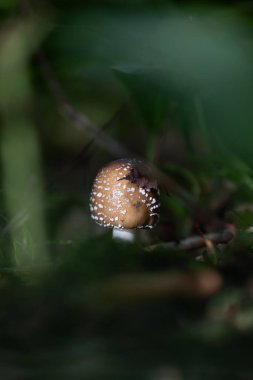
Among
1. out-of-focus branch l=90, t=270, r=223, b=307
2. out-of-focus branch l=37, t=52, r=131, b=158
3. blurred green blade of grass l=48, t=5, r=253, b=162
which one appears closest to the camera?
blurred green blade of grass l=48, t=5, r=253, b=162

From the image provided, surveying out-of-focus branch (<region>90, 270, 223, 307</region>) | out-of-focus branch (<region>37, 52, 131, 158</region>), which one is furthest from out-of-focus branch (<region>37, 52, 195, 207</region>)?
out-of-focus branch (<region>90, 270, 223, 307</region>)

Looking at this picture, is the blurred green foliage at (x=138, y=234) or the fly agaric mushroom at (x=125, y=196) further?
the fly agaric mushroom at (x=125, y=196)

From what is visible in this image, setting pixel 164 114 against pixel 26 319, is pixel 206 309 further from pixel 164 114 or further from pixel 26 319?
pixel 164 114

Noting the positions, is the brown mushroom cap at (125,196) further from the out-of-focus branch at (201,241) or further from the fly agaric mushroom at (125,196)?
the out-of-focus branch at (201,241)

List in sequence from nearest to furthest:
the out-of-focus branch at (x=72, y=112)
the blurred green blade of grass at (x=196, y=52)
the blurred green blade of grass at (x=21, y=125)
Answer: the blurred green blade of grass at (x=196, y=52) < the blurred green blade of grass at (x=21, y=125) < the out-of-focus branch at (x=72, y=112)

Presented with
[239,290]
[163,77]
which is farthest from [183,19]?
[239,290]

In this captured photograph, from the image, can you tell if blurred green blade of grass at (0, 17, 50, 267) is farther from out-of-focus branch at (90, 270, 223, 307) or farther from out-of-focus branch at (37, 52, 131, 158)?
out-of-focus branch at (90, 270, 223, 307)

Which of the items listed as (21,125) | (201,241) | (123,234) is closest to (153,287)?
(21,125)

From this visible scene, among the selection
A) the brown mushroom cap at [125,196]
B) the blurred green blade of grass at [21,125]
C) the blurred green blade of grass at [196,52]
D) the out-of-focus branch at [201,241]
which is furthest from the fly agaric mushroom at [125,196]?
the blurred green blade of grass at [196,52]
